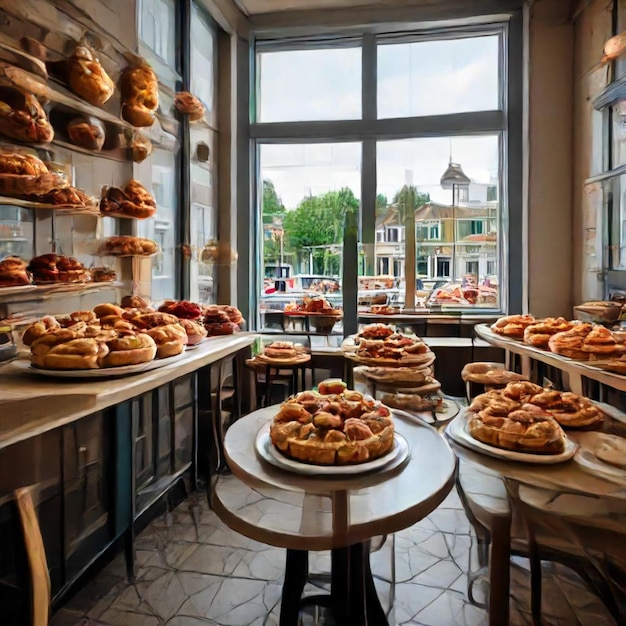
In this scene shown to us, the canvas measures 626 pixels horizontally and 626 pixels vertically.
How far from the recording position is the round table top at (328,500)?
0.95 metres

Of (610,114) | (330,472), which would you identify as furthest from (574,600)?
(610,114)

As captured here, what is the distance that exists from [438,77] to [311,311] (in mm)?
2284

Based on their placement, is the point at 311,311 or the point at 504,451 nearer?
the point at 504,451

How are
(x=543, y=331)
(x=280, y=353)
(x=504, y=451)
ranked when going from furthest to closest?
(x=280, y=353), (x=543, y=331), (x=504, y=451)

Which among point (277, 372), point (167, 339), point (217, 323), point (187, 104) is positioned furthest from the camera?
point (187, 104)

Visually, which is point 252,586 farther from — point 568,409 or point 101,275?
point 101,275

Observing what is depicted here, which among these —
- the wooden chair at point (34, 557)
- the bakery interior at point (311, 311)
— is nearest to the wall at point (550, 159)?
the bakery interior at point (311, 311)

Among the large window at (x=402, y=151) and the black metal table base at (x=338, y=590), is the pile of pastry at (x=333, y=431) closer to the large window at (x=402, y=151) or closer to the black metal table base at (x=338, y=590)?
the black metal table base at (x=338, y=590)

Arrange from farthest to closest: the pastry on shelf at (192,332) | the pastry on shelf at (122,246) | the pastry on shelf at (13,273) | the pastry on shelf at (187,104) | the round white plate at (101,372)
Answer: the pastry on shelf at (187,104) < the pastry on shelf at (122,246) < the pastry on shelf at (192,332) < the pastry on shelf at (13,273) < the round white plate at (101,372)

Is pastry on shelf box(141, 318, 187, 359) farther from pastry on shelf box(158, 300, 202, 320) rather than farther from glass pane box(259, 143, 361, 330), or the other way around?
glass pane box(259, 143, 361, 330)

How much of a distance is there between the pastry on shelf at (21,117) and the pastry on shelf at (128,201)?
54cm

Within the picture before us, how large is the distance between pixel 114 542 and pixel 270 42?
13.2 ft

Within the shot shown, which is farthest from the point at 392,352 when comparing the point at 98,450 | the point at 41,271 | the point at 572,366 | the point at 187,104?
the point at 187,104

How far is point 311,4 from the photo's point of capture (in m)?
4.18
